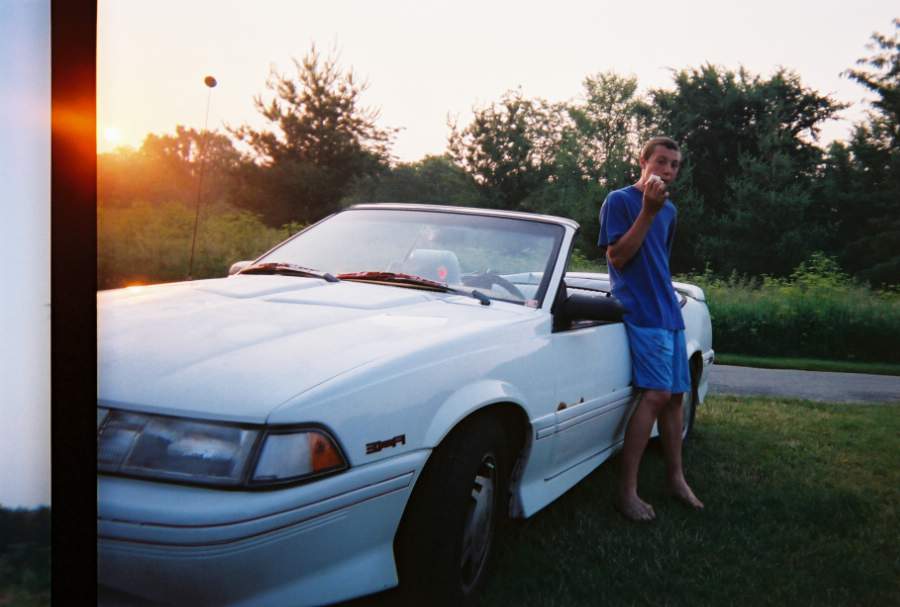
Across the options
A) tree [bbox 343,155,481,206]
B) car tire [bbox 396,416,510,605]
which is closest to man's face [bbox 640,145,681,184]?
car tire [bbox 396,416,510,605]

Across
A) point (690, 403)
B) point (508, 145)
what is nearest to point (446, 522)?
point (690, 403)

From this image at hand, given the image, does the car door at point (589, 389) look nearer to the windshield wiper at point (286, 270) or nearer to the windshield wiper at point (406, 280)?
the windshield wiper at point (406, 280)

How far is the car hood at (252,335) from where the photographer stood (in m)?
1.78

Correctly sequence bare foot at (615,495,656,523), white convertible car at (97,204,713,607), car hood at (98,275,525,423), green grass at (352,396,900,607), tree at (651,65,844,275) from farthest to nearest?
tree at (651,65,844,275) → bare foot at (615,495,656,523) → green grass at (352,396,900,607) → car hood at (98,275,525,423) → white convertible car at (97,204,713,607)

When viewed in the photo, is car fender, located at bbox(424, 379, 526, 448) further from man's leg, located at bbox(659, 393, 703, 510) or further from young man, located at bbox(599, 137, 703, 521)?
man's leg, located at bbox(659, 393, 703, 510)

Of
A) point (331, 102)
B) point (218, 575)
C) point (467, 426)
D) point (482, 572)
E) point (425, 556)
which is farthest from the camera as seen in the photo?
point (331, 102)

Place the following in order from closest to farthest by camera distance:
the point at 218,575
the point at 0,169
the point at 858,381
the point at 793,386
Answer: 1. the point at 0,169
2. the point at 218,575
3. the point at 793,386
4. the point at 858,381

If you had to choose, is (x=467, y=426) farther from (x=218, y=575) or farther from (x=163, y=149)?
(x=163, y=149)

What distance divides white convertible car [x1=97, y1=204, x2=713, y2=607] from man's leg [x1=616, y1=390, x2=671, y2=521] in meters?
0.25

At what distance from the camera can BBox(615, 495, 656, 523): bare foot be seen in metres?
3.38

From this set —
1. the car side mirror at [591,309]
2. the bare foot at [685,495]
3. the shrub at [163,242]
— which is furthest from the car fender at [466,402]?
the bare foot at [685,495]

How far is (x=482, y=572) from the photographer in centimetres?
246

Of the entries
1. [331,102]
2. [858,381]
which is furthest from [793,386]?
[331,102]

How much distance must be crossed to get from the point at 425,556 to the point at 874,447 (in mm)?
4351
